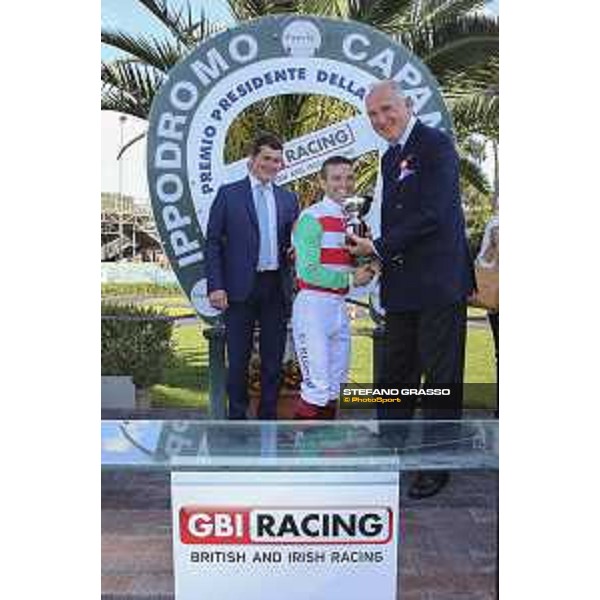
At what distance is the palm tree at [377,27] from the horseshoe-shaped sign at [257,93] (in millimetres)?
28

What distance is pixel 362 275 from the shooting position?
347cm

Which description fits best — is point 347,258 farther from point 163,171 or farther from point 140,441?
point 140,441

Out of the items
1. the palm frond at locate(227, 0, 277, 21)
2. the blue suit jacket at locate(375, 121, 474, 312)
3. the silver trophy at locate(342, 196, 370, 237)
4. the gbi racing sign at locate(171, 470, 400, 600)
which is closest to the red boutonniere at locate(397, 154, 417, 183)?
the blue suit jacket at locate(375, 121, 474, 312)

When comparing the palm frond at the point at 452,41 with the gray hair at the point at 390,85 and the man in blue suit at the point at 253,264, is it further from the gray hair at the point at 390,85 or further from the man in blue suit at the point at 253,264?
the man in blue suit at the point at 253,264

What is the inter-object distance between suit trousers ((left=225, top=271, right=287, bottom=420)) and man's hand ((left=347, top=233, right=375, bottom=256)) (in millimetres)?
242

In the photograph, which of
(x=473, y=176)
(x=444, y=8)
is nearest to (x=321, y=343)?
(x=473, y=176)

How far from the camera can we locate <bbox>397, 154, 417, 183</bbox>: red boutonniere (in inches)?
135

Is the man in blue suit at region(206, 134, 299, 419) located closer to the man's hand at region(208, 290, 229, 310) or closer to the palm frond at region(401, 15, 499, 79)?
the man's hand at region(208, 290, 229, 310)

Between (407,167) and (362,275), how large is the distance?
358 millimetres

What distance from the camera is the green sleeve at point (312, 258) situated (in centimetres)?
A: 345
